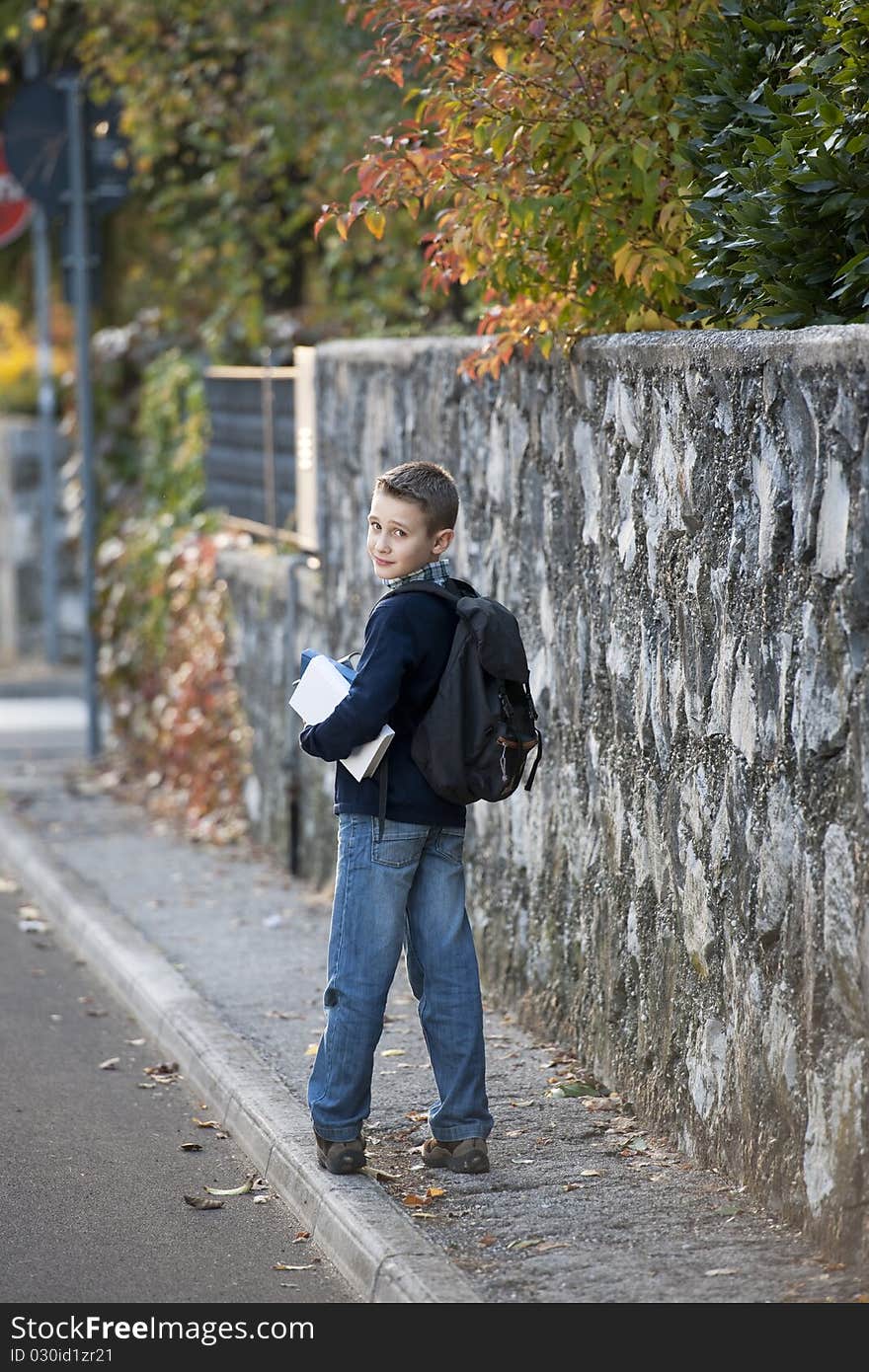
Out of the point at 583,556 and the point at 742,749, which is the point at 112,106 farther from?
the point at 742,749

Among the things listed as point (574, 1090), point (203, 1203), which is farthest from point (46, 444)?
point (203, 1203)

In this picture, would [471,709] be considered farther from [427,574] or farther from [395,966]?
[395,966]

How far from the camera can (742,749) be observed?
16.7 feet

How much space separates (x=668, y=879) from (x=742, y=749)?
2.16 ft

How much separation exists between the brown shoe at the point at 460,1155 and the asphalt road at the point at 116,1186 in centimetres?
41

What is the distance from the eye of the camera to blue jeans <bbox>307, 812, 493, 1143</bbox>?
209 inches

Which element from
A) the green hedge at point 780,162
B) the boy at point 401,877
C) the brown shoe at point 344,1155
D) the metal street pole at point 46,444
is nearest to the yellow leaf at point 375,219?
the green hedge at point 780,162

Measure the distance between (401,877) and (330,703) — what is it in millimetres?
503

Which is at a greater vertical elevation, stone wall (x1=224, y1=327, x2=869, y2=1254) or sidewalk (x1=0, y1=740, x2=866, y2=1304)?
stone wall (x1=224, y1=327, x2=869, y2=1254)

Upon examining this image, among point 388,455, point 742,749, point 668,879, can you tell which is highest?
point 388,455

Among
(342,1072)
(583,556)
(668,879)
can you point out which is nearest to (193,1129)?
(342,1072)

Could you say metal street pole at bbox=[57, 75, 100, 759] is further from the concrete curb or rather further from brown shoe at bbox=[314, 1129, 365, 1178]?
brown shoe at bbox=[314, 1129, 365, 1178]

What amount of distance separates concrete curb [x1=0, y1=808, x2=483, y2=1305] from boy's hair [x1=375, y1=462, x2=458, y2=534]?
67.7 inches

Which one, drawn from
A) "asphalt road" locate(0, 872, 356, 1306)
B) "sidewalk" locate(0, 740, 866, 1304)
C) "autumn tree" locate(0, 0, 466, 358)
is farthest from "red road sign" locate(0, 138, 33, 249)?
"asphalt road" locate(0, 872, 356, 1306)
